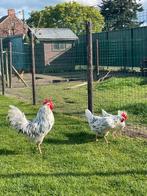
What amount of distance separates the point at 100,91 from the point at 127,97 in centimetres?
231

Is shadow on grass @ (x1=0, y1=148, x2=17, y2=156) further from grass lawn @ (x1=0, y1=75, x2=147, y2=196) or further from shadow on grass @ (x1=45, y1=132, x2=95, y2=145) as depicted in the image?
shadow on grass @ (x1=45, y1=132, x2=95, y2=145)

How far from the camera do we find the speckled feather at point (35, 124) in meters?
7.33

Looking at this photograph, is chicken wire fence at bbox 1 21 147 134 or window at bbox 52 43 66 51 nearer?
chicken wire fence at bbox 1 21 147 134

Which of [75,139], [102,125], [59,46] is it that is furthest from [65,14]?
[102,125]

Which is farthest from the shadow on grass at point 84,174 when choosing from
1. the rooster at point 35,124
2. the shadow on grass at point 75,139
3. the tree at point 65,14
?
the tree at point 65,14

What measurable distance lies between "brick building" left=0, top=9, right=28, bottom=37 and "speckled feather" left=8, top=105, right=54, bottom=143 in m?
46.4

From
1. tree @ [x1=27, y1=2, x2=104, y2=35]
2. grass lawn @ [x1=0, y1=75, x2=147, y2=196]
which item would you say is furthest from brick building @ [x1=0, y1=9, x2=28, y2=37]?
grass lawn @ [x1=0, y1=75, x2=147, y2=196]

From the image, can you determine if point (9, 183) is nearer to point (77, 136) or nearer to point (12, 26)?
point (77, 136)

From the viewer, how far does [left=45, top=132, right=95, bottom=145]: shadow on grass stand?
8023mm

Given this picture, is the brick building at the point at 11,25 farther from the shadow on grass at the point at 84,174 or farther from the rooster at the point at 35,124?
the shadow on grass at the point at 84,174

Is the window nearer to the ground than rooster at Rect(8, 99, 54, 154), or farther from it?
farther from it

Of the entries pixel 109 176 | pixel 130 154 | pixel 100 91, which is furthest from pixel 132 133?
pixel 100 91

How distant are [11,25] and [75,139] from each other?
46947 millimetres

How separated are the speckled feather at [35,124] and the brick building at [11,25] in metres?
46.4
